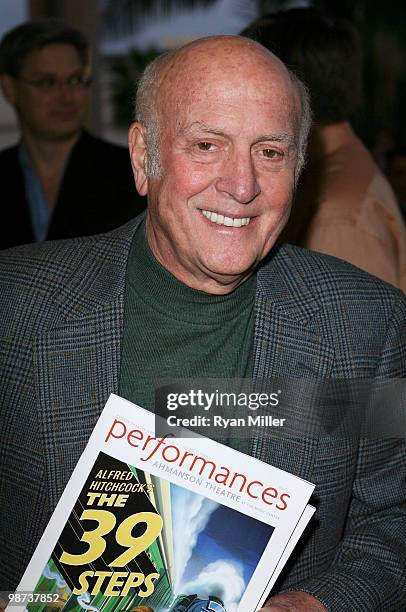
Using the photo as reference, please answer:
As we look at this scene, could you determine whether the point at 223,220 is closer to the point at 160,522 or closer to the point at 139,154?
the point at 139,154

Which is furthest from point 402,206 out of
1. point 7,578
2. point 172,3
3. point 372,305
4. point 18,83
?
point 7,578

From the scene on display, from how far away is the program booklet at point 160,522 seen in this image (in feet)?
4.97

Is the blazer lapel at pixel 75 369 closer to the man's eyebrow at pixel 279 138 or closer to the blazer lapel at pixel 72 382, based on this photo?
the blazer lapel at pixel 72 382

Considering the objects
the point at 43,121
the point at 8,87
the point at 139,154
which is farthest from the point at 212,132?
the point at 8,87

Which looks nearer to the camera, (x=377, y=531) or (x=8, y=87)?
(x=377, y=531)

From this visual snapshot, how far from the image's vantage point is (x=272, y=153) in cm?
182

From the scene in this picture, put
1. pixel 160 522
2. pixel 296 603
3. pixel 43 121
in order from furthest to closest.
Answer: pixel 43 121 → pixel 296 603 → pixel 160 522

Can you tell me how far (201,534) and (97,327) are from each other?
20.9 inches

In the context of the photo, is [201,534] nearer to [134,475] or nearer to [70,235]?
[134,475]

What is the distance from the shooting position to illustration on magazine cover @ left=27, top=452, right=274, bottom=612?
1.52 m

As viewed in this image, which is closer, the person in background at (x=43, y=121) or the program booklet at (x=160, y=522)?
the program booklet at (x=160, y=522)

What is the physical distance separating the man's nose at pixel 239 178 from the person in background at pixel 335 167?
943 millimetres

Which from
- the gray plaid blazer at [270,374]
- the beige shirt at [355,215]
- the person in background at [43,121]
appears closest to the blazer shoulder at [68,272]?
the gray plaid blazer at [270,374]

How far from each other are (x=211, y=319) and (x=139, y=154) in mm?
406
